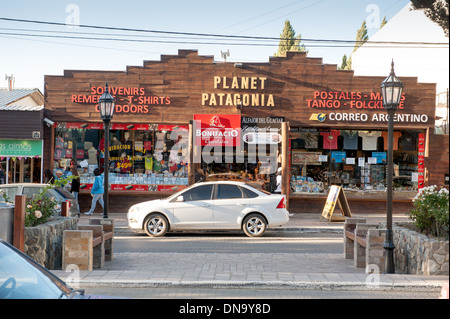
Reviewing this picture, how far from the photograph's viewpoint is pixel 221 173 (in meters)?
21.0

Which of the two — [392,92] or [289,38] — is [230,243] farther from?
[289,38]

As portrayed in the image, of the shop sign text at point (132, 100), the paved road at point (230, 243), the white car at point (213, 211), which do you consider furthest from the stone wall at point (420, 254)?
the shop sign text at point (132, 100)

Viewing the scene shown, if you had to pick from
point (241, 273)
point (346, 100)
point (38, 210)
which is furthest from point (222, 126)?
point (241, 273)

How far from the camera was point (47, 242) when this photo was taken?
9461mm

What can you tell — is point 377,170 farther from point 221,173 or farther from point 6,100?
point 6,100

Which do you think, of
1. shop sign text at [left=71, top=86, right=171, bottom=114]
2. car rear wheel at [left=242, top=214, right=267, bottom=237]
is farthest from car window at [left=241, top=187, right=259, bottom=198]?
shop sign text at [left=71, top=86, right=171, bottom=114]

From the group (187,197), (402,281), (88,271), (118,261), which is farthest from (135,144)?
(402,281)

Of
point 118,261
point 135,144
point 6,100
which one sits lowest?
point 118,261

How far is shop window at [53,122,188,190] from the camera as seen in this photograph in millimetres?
21297

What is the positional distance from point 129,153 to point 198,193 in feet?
23.7

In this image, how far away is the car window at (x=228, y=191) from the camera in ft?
49.7

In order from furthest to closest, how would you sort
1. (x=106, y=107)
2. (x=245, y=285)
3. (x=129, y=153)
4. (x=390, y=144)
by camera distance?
(x=129, y=153)
(x=106, y=107)
(x=390, y=144)
(x=245, y=285)

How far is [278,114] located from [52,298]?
57.6 ft

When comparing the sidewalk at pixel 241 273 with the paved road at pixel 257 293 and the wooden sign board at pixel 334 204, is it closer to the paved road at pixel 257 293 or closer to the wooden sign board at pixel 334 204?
the paved road at pixel 257 293
